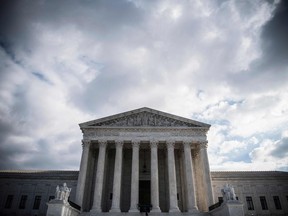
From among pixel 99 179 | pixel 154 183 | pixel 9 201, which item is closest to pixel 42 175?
pixel 9 201

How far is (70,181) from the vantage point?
3703cm

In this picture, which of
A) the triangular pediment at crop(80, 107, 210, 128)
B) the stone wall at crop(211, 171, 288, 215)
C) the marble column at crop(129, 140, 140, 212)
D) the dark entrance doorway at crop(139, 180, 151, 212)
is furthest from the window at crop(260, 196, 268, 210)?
the marble column at crop(129, 140, 140, 212)

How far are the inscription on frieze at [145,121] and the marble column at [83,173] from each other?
335 centimetres

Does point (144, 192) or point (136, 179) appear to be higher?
point (136, 179)

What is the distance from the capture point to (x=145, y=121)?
3338 cm

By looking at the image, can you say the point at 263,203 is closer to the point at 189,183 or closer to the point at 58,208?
the point at 189,183

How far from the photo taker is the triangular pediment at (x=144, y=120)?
33062mm

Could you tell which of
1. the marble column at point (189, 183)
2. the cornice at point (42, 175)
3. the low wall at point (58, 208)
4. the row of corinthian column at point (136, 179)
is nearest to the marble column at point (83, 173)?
the row of corinthian column at point (136, 179)

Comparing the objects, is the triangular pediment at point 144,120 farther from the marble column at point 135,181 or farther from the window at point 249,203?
the window at point 249,203

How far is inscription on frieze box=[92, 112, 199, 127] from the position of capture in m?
33.2

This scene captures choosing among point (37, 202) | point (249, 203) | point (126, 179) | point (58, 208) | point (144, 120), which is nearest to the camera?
point (58, 208)

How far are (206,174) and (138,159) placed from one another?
9.02 meters

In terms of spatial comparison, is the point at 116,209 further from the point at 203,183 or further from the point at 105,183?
the point at 203,183

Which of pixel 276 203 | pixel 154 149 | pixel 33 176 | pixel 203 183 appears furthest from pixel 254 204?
pixel 33 176
